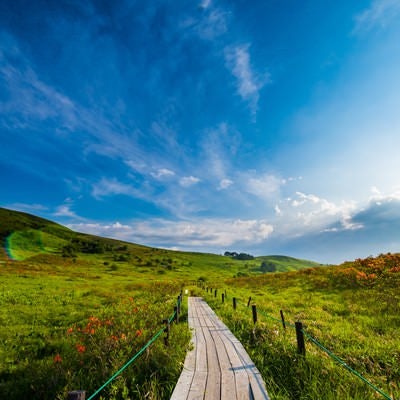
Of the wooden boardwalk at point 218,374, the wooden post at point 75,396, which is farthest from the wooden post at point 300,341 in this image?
the wooden post at point 75,396

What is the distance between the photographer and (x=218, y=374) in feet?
19.5

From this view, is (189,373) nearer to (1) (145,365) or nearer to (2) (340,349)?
(1) (145,365)

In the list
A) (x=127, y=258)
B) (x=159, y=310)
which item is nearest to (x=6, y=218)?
(x=127, y=258)

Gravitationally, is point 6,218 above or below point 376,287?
above

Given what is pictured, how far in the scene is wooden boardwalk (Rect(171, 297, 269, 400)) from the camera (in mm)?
4973

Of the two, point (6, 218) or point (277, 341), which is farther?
point (6, 218)

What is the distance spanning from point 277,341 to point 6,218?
220 meters

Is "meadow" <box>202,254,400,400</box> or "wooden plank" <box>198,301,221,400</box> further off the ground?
"meadow" <box>202,254,400,400</box>

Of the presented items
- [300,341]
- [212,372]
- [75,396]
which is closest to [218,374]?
[212,372]

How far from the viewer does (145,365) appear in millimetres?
6262

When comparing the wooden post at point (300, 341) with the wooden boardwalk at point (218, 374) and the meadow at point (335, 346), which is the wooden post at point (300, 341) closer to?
the meadow at point (335, 346)

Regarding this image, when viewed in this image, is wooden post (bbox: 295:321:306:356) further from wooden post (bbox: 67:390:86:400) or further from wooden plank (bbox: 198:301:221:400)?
wooden post (bbox: 67:390:86:400)

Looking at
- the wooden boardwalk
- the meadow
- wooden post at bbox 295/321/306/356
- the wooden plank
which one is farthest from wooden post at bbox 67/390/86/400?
wooden post at bbox 295/321/306/356

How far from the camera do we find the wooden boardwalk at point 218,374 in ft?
16.3
